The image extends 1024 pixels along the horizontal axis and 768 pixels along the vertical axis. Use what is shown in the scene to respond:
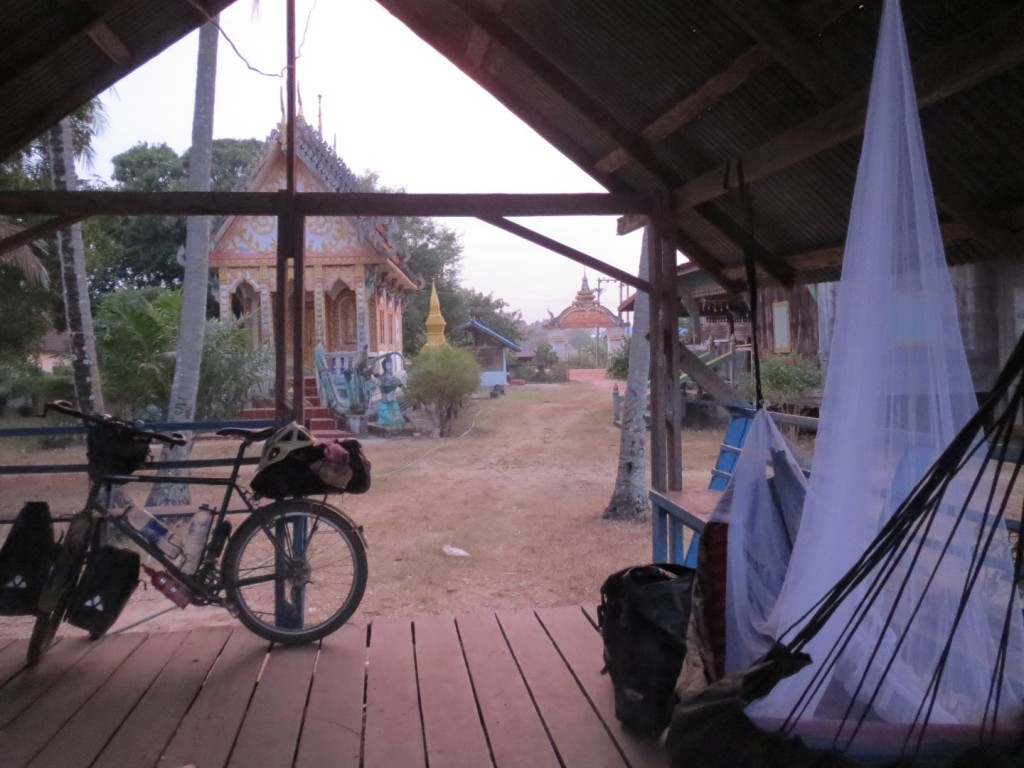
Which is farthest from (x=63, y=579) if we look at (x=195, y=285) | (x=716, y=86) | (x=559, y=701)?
(x=195, y=285)

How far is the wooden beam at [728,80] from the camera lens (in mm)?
2688

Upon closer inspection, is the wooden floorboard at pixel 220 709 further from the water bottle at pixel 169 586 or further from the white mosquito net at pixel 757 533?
the white mosquito net at pixel 757 533

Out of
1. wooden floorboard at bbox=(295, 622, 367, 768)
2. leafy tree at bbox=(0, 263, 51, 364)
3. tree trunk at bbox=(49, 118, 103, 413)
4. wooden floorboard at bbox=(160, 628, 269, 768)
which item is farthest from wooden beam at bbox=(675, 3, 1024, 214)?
leafy tree at bbox=(0, 263, 51, 364)

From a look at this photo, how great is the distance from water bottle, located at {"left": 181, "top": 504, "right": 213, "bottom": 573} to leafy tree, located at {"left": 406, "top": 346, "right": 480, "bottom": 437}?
1203 centimetres

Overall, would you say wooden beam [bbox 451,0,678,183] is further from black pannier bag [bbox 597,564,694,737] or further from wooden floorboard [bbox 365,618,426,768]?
wooden floorboard [bbox 365,618,426,768]

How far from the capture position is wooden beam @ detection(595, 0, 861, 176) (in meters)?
2.69

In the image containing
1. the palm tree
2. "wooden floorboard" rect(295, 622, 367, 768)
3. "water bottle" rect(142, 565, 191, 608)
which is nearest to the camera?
"wooden floorboard" rect(295, 622, 367, 768)

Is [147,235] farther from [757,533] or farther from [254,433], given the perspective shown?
[757,533]

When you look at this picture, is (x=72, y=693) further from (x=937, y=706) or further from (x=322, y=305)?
(x=322, y=305)

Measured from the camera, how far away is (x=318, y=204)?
405 centimetres

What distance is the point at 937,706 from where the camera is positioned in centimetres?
202

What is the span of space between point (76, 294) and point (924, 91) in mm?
8103

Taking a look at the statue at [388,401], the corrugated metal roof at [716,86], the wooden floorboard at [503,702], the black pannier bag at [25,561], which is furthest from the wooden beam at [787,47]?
the statue at [388,401]

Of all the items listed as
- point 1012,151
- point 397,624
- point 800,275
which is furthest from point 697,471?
point 1012,151
